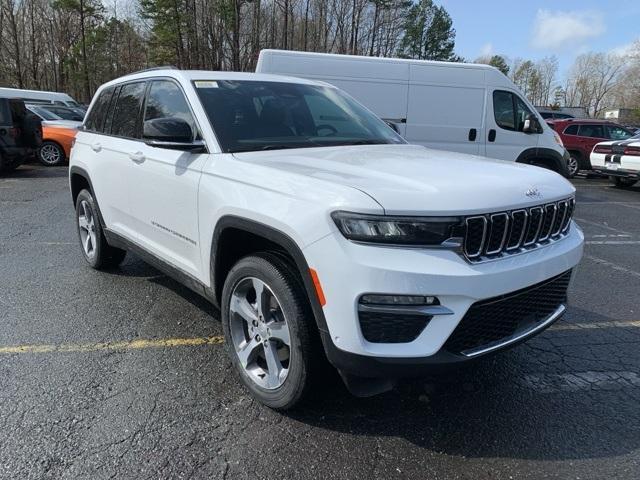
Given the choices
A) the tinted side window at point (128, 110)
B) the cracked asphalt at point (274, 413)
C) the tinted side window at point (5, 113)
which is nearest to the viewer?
the cracked asphalt at point (274, 413)

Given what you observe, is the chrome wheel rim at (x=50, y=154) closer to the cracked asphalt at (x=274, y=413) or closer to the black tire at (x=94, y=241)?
the black tire at (x=94, y=241)

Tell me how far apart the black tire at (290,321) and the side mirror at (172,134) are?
883mm

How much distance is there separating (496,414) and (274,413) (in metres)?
1.23

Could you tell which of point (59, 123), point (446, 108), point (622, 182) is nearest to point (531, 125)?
point (446, 108)

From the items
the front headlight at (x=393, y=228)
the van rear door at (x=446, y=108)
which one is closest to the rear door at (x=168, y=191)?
the front headlight at (x=393, y=228)

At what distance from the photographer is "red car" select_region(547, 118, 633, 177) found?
15.9 m

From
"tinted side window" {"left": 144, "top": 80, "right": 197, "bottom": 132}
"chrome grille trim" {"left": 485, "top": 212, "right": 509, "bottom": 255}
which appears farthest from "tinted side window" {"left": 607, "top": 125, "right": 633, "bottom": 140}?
"chrome grille trim" {"left": 485, "top": 212, "right": 509, "bottom": 255}

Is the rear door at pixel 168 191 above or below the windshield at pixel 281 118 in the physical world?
below

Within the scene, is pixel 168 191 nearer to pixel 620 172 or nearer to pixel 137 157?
pixel 137 157

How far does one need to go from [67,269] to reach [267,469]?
387cm

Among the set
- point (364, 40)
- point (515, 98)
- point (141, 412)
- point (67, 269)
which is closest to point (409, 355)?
point (141, 412)

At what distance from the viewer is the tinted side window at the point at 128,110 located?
4.20m

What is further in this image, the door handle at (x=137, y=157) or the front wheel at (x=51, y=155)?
the front wheel at (x=51, y=155)

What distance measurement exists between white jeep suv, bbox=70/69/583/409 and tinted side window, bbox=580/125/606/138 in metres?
14.5
